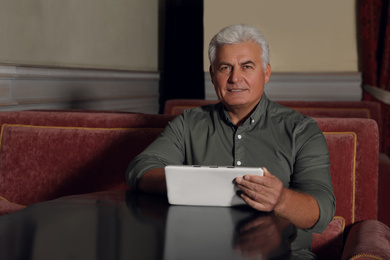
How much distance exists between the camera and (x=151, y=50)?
5219mm

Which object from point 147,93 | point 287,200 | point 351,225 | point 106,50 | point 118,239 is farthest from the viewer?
point 147,93

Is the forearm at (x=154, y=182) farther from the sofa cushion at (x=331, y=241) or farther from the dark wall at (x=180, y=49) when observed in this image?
the dark wall at (x=180, y=49)

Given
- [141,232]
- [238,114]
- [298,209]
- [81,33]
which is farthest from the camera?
[81,33]

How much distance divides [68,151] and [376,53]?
3350mm

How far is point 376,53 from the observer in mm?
4691

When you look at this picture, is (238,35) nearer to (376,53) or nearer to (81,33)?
(81,33)

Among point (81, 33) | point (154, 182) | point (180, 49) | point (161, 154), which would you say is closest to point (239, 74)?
point (161, 154)

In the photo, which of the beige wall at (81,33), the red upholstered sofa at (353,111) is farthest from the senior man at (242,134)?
the beige wall at (81,33)

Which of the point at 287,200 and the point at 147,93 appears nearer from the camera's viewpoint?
the point at 287,200

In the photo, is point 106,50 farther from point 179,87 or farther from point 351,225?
point 351,225

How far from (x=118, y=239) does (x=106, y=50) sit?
3162 millimetres

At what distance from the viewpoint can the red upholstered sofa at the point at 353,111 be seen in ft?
9.00

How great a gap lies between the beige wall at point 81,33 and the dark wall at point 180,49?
0.79 ft

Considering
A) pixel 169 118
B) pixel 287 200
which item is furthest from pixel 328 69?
pixel 287 200
